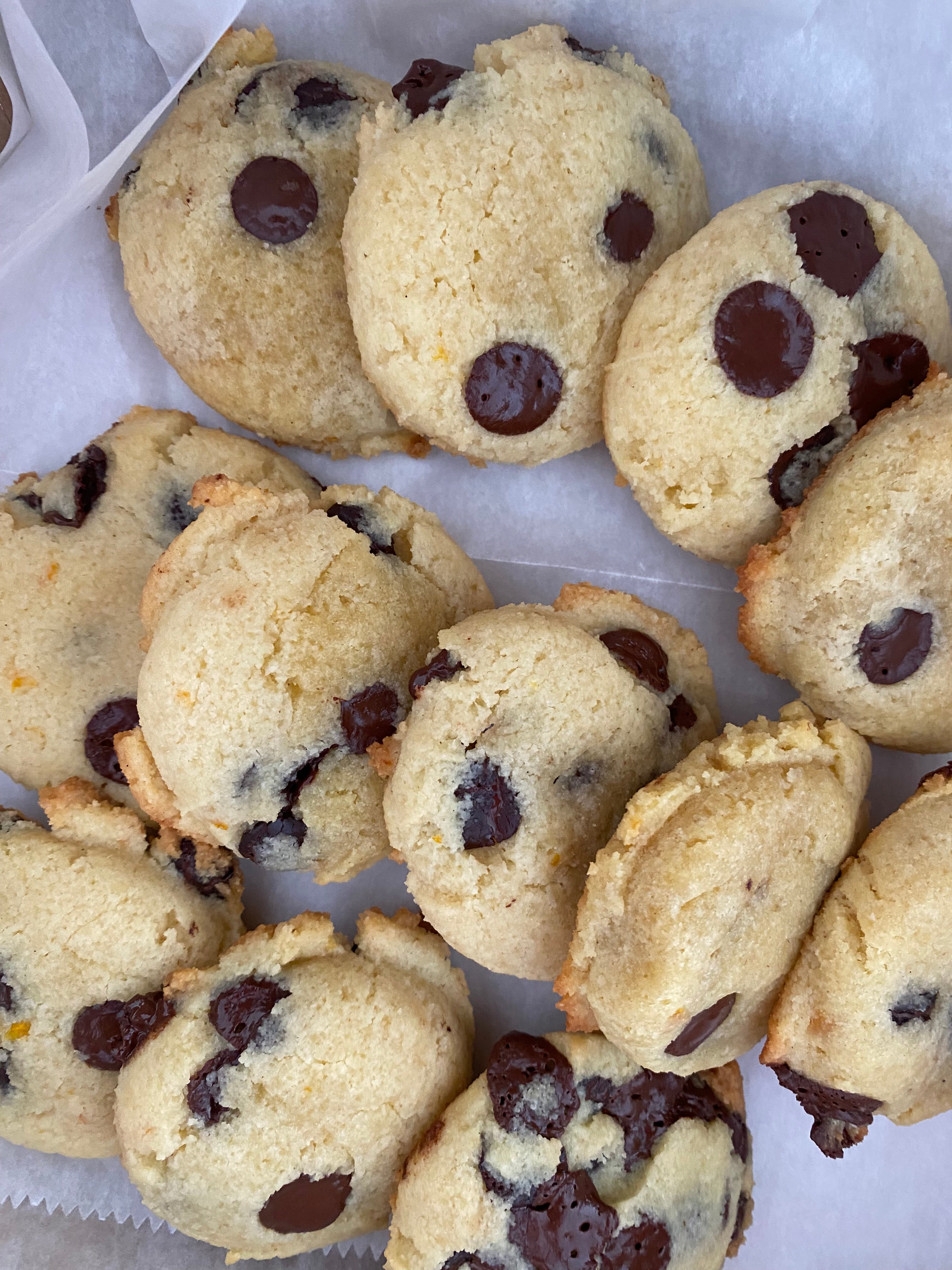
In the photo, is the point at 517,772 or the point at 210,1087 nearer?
the point at 517,772

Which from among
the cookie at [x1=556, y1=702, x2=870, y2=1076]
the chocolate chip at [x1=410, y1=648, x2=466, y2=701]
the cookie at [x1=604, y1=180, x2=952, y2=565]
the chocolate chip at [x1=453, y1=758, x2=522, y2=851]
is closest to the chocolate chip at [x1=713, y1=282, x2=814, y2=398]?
the cookie at [x1=604, y1=180, x2=952, y2=565]

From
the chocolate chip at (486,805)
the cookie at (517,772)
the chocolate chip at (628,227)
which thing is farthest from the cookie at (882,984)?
the chocolate chip at (628,227)

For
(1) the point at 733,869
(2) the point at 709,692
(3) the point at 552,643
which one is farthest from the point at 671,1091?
(3) the point at 552,643

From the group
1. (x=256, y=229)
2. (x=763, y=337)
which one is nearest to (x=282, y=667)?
(x=256, y=229)

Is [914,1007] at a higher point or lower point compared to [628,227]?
lower

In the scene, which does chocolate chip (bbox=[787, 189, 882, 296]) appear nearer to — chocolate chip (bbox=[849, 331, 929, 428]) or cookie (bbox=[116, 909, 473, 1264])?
chocolate chip (bbox=[849, 331, 929, 428])

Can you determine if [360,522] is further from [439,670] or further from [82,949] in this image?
[82,949]

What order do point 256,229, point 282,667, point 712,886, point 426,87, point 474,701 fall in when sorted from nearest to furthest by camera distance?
1. point 712,886
2. point 474,701
3. point 282,667
4. point 426,87
5. point 256,229
